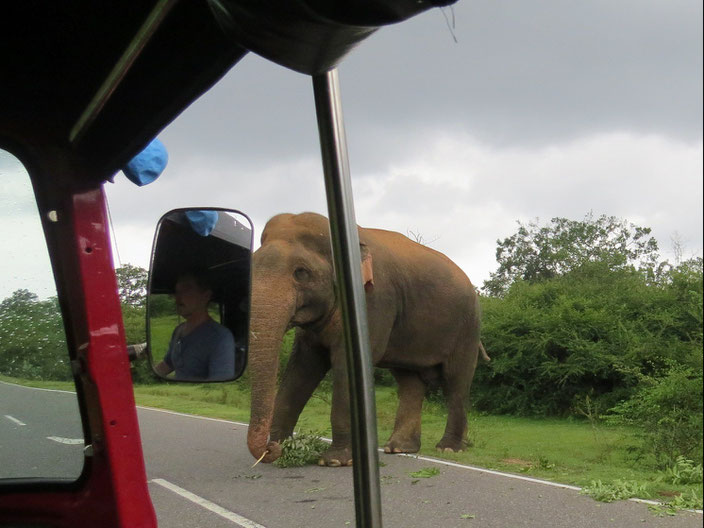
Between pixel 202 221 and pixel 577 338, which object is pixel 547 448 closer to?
pixel 577 338

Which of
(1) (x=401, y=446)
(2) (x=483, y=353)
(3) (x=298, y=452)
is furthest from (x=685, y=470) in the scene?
(2) (x=483, y=353)

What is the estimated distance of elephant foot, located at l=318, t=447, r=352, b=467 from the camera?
7957mm

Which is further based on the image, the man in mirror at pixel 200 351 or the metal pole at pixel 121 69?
the man in mirror at pixel 200 351

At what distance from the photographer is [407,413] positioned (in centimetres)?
1004

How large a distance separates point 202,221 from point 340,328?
6.90 meters

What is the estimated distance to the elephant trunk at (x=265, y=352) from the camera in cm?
711

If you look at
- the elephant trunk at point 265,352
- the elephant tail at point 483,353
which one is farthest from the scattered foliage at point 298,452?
the elephant tail at point 483,353

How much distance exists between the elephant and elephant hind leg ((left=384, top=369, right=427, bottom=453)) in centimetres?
1

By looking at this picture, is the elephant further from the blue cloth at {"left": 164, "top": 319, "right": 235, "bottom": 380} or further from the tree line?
the blue cloth at {"left": 164, "top": 319, "right": 235, "bottom": 380}

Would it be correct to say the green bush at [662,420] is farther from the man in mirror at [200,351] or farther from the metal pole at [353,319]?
the metal pole at [353,319]

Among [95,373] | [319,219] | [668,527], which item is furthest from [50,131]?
[319,219]

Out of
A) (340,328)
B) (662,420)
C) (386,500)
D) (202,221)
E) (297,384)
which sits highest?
(340,328)

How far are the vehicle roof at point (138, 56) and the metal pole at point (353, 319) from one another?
5.4 inches

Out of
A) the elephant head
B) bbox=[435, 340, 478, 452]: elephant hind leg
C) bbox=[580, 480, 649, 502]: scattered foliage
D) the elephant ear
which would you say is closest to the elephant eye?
the elephant head
